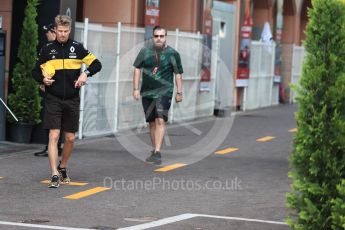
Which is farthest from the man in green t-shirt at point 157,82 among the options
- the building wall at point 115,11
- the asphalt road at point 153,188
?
the building wall at point 115,11

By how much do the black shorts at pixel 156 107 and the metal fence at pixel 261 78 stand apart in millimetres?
14343

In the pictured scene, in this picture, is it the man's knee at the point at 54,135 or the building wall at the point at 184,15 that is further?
the building wall at the point at 184,15

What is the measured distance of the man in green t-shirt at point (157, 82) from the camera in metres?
13.6

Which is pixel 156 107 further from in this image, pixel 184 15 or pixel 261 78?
pixel 261 78

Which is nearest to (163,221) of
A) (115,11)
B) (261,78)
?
(115,11)

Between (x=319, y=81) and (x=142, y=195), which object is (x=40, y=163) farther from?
(x=319, y=81)

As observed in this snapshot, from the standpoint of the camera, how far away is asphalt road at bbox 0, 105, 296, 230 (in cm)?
897

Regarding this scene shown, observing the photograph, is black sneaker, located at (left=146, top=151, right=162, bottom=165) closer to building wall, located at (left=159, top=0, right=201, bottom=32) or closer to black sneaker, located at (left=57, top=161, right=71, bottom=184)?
black sneaker, located at (left=57, top=161, right=71, bottom=184)

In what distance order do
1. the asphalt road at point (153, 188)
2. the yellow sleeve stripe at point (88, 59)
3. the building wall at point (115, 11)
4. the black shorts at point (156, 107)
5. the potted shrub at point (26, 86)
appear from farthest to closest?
1. the building wall at point (115, 11)
2. the potted shrub at point (26, 86)
3. the black shorts at point (156, 107)
4. the yellow sleeve stripe at point (88, 59)
5. the asphalt road at point (153, 188)

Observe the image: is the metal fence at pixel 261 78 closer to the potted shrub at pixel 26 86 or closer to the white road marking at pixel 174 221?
the potted shrub at pixel 26 86

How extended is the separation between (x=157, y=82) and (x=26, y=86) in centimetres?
270

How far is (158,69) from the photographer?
1368cm

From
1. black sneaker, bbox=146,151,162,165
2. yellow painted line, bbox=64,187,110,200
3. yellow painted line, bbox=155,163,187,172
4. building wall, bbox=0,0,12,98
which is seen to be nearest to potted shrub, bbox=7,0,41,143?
building wall, bbox=0,0,12,98

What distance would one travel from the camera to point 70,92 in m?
11.3
